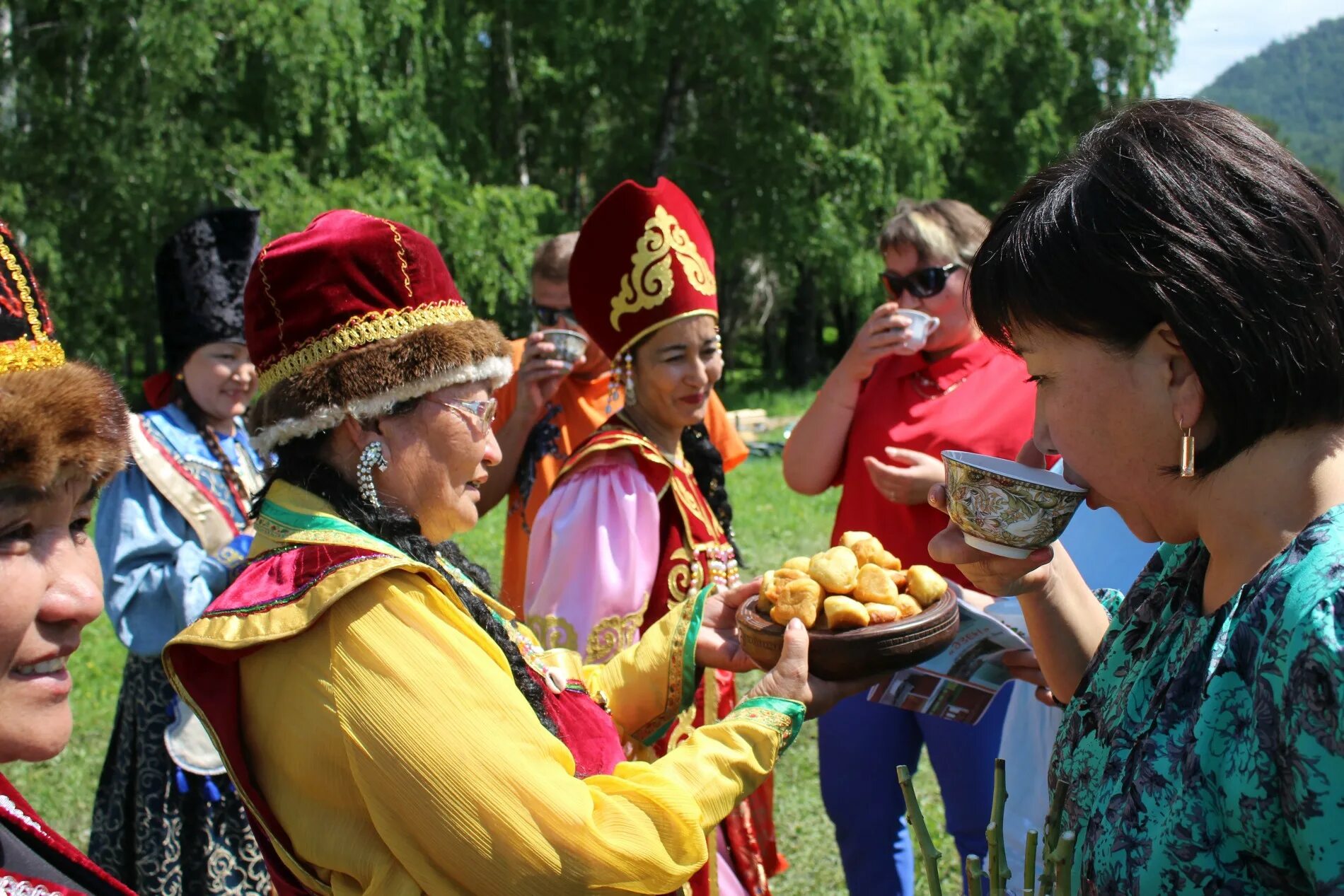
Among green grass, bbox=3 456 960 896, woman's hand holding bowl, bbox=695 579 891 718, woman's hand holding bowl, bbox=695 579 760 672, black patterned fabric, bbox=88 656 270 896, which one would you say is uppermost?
woman's hand holding bowl, bbox=695 579 891 718

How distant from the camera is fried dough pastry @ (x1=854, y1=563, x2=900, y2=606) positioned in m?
2.18

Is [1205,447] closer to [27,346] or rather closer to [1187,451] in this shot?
[1187,451]

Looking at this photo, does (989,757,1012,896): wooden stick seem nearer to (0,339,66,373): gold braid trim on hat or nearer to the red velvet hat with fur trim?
the red velvet hat with fur trim

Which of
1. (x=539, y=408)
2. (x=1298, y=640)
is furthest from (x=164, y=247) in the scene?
(x=1298, y=640)

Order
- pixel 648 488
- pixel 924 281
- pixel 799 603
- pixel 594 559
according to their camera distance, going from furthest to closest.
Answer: pixel 924 281
pixel 648 488
pixel 594 559
pixel 799 603

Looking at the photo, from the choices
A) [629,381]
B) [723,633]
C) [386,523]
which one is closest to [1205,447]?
[386,523]

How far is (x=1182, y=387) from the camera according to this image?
4.38ft

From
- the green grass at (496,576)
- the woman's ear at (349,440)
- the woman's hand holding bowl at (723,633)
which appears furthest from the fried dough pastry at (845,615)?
the green grass at (496,576)

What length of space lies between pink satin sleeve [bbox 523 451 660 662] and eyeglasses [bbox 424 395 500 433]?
715 millimetres

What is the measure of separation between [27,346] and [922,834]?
136 centimetres

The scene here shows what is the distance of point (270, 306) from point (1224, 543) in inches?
64.1

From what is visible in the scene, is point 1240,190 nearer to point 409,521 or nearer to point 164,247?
point 409,521

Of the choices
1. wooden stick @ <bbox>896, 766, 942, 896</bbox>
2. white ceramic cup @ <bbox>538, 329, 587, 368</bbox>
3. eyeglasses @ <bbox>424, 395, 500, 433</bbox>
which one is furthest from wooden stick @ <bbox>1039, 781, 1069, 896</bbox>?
white ceramic cup @ <bbox>538, 329, 587, 368</bbox>

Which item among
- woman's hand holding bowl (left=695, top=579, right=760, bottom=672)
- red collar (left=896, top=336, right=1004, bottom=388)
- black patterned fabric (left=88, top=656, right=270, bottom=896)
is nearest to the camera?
woman's hand holding bowl (left=695, top=579, right=760, bottom=672)
